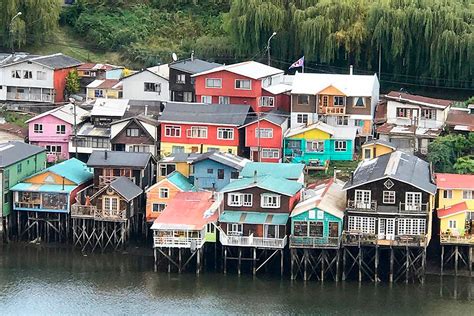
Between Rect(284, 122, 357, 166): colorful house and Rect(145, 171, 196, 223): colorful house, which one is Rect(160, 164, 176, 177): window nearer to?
Rect(145, 171, 196, 223): colorful house

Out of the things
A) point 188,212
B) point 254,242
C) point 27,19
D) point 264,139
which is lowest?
point 254,242

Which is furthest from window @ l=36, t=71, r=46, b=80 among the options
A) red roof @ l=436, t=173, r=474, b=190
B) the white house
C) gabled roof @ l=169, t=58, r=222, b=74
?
red roof @ l=436, t=173, r=474, b=190

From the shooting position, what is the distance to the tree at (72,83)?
3064 inches

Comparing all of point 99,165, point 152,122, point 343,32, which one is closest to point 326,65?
point 343,32

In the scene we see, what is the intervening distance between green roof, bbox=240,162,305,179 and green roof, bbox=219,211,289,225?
2.57 m

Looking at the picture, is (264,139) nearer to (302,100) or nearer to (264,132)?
(264,132)

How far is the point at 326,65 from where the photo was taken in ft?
256

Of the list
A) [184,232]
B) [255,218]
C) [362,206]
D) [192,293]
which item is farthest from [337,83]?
[192,293]

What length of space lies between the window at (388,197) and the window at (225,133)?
484 inches

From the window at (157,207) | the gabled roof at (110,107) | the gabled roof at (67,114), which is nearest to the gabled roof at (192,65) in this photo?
the gabled roof at (110,107)

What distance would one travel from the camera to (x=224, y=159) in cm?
6475

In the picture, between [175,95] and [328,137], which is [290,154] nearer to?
[328,137]

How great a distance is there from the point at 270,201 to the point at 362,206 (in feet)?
13.0

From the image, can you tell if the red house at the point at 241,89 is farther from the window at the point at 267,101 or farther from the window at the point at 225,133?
the window at the point at 225,133
